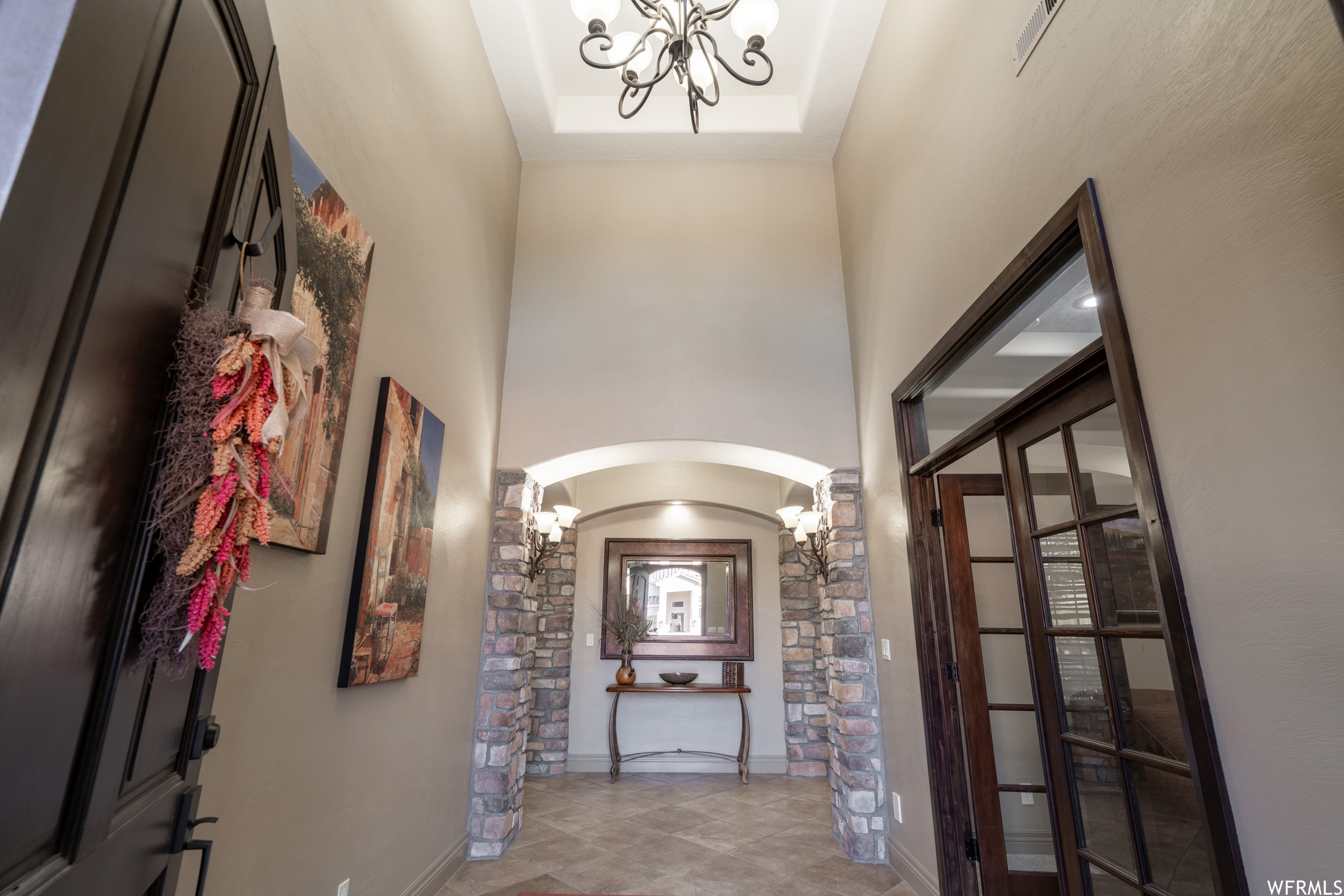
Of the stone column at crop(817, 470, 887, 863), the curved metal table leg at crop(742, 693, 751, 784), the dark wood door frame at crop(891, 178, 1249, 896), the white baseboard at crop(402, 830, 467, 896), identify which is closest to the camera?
the dark wood door frame at crop(891, 178, 1249, 896)

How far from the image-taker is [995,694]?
3.08 meters

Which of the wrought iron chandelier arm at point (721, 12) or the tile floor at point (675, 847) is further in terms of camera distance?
the tile floor at point (675, 847)

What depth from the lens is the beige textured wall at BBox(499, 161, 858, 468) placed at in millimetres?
4301

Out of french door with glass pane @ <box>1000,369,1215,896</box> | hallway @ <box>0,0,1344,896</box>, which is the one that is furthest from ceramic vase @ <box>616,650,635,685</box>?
french door with glass pane @ <box>1000,369,1215,896</box>

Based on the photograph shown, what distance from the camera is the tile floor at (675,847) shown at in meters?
3.36

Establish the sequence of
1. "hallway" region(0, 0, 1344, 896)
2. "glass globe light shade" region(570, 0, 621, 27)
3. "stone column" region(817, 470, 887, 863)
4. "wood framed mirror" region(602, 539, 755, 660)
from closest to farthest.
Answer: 1. "hallway" region(0, 0, 1344, 896)
2. "glass globe light shade" region(570, 0, 621, 27)
3. "stone column" region(817, 470, 887, 863)
4. "wood framed mirror" region(602, 539, 755, 660)

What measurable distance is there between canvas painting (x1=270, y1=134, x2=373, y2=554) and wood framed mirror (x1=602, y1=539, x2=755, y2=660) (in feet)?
15.5

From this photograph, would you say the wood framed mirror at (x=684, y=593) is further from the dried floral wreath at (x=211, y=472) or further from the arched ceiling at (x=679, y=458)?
the dried floral wreath at (x=211, y=472)

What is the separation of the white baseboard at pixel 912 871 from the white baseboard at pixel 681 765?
9.15 feet

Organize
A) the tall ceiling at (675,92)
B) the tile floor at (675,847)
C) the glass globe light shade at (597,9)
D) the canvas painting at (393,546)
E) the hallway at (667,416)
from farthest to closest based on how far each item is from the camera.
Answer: the tall ceiling at (675,92) → the tile floor at (675,847) → the glass globe light shade at (597,9) → the canvas painting at (393,546) → the hallway at (667,416)

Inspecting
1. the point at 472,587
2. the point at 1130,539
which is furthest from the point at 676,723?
the point at 1130,539

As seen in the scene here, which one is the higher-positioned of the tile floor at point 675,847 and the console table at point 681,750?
the console table at point 681,750

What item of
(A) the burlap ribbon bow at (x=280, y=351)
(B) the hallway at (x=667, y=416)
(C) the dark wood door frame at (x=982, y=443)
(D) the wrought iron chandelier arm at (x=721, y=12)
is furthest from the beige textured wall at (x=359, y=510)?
(C) the dark wood door frame at (x=982, y=443)

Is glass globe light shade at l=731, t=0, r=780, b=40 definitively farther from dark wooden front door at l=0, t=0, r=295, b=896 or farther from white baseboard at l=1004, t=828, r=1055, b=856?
white baseboard at l=1004, t=828, r=1055, b=856
